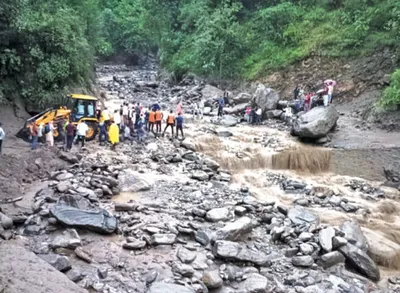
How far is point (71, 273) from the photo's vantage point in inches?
328

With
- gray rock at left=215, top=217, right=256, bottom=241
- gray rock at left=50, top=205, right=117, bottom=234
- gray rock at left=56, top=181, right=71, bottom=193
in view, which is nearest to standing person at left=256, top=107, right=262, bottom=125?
gray rock at left=215, top=217, right=256, bottom=241

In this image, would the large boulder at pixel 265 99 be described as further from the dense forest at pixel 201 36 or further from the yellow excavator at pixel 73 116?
the yellow excavator at pixel 73 116

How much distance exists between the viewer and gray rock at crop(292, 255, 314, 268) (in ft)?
33.1

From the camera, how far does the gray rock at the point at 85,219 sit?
10.1m

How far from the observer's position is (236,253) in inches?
384

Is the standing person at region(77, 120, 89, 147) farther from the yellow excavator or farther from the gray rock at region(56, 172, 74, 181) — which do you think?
the gray rock at region(56, 172, 74, 181)

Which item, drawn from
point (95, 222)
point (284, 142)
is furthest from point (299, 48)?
point (95, 222)

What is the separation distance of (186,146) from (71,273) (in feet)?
34.4

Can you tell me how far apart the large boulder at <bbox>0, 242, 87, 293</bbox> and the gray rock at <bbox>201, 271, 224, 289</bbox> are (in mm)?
2513

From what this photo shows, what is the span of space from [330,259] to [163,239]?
4166 millimetres

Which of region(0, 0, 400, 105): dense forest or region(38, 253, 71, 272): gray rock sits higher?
region(0, 0, 400, 105): dense forest

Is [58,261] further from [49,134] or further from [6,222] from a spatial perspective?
[49,134]

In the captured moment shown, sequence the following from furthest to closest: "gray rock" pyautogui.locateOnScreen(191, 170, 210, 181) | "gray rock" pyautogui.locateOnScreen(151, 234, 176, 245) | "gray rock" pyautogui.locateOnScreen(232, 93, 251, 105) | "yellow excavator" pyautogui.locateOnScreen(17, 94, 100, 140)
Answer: "gray rock" pyautogui.locateOnScreen(232, 93, 251, 105)
"yellow excavator" pyautogui.locateOnScreen(17, 94, 100, 140)
"gray rock" pyautogui.locateOnScreen(191, 170, 210, 181)
"gray rock" pyautogui.locateOnScreen(151, 234, 176, 245)

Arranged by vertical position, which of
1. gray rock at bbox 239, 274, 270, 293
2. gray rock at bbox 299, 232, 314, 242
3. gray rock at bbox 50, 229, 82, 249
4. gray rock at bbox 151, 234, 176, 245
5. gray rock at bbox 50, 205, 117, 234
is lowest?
gray rock at bbox 239, 274, 270, 293
